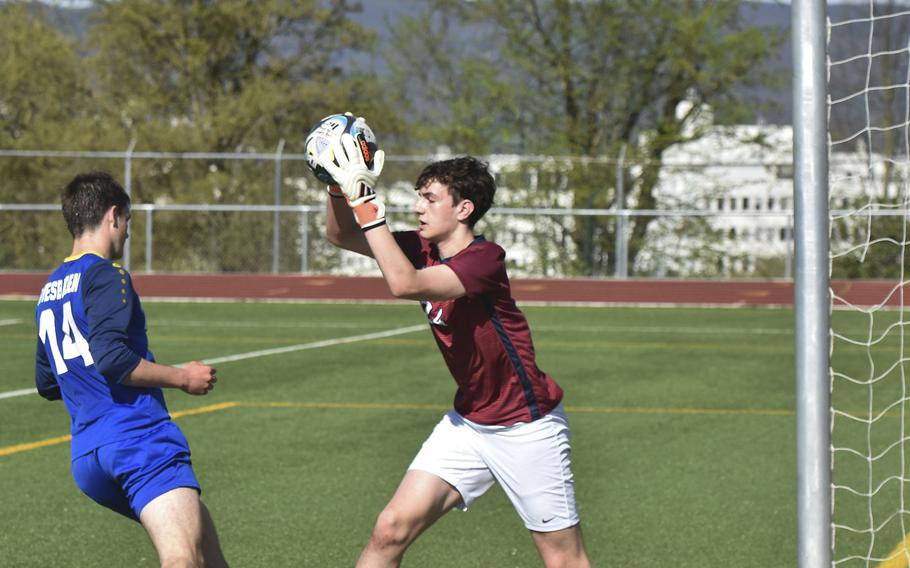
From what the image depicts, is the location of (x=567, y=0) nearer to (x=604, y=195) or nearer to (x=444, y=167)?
(x=604, y=195)

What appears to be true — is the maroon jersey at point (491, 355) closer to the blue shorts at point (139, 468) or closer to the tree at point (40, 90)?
the blue shorts at point (139, 468)

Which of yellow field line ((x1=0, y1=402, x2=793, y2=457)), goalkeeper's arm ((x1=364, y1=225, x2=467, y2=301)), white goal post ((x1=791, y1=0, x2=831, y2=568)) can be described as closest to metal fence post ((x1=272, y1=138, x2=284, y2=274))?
yellow field line ((x1=0, y1=402, x2=793, y2=457))

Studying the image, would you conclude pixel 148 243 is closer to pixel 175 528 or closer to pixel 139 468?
pixel 139 468

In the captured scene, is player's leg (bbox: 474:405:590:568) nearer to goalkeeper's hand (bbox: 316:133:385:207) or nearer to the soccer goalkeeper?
the soccer goalkeeper

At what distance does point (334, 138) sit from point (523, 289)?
23.6m

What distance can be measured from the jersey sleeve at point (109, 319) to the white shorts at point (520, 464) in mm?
1203

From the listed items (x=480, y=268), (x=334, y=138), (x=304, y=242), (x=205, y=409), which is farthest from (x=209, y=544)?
(x=304, y=242)

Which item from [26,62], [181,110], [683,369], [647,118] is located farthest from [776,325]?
[26,62]

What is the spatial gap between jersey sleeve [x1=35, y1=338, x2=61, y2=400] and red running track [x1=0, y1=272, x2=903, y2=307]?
890 inches

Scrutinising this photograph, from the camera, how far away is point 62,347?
4.39 m

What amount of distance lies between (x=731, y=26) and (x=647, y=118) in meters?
3.16

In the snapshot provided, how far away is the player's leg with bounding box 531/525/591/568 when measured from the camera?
187 inches

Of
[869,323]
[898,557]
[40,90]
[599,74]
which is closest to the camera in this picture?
[898,557]

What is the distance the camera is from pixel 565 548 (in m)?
4.76
